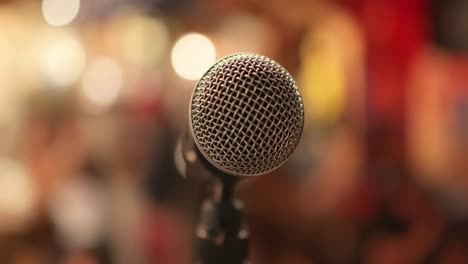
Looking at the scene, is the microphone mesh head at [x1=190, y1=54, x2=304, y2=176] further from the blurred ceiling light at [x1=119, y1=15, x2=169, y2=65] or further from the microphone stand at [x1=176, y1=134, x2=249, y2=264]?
the blurred ceiling light at [x1=119, y1=15, x2=169, y2=65]

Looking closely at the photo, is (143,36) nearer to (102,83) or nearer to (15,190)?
(102,83)

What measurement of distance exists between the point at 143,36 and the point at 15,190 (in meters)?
1.24

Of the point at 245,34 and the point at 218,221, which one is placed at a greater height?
the point at 245,34

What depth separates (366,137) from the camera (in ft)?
9.95

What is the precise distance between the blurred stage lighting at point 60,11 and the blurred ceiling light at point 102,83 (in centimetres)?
32

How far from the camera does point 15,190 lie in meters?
3.10

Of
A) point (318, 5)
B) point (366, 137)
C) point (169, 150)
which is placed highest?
point (318, 5)

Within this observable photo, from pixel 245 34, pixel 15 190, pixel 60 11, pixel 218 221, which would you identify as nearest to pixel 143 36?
pixel 60 11

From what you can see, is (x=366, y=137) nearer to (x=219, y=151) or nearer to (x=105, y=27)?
(x=105, y=27)

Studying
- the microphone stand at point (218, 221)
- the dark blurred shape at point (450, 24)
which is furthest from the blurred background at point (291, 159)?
the microphone stand at point (218, 221)

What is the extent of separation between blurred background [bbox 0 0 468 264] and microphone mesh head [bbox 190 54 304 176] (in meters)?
1.71

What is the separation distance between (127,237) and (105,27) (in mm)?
1555

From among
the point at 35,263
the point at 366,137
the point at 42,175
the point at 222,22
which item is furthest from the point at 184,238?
the point at 222,22

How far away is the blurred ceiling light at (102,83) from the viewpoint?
10.4 ft
